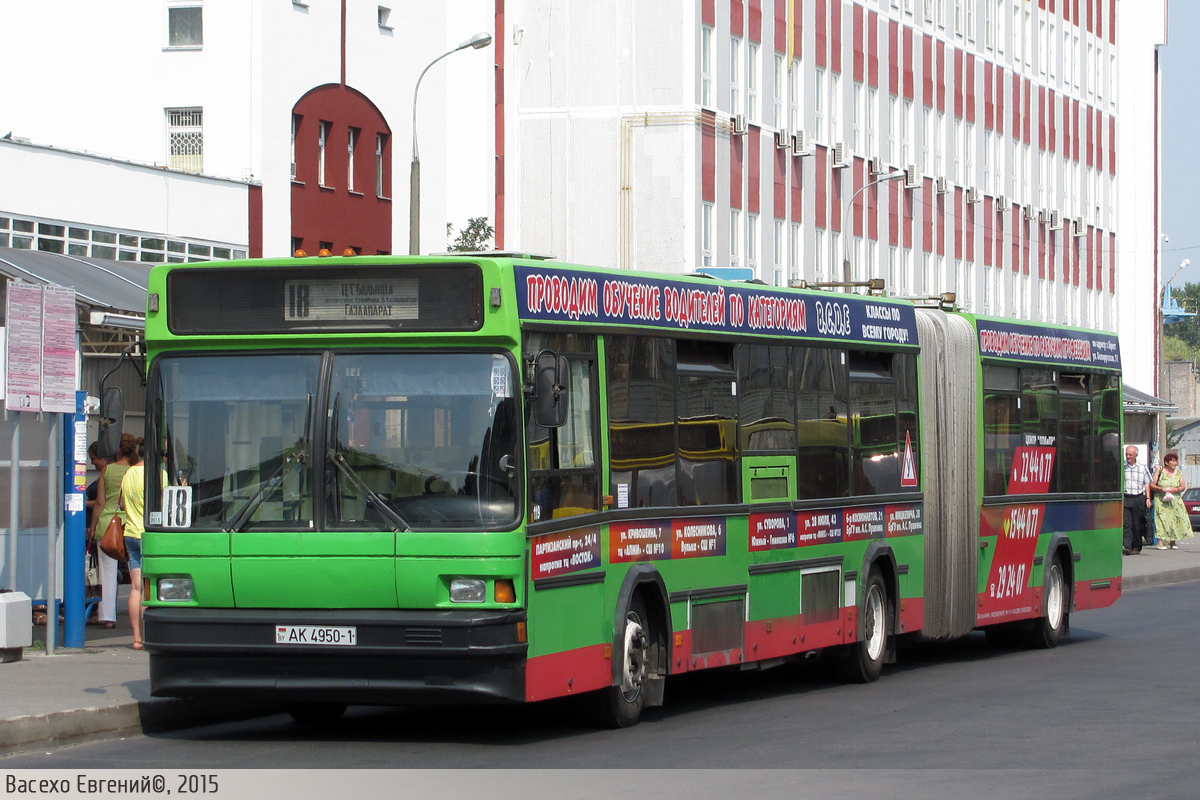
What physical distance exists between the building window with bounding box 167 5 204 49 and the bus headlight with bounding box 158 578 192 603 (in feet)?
116

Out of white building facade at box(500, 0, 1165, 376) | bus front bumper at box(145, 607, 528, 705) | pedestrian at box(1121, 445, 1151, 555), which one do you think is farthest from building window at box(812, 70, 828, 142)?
bus front bumper at box(145, 607, 528, 705)

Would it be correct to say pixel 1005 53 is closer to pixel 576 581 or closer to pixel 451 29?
pixel 451 29

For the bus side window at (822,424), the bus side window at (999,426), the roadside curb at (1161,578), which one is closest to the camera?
the bus side window at (822,424)

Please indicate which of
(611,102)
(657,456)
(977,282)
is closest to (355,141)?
(611,102)

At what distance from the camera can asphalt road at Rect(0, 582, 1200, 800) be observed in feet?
35.3

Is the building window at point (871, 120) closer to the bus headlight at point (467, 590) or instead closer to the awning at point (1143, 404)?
the awning at point (1143, 404)

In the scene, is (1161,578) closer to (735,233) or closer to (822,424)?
(822,424)

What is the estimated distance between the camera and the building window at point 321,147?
47.0m

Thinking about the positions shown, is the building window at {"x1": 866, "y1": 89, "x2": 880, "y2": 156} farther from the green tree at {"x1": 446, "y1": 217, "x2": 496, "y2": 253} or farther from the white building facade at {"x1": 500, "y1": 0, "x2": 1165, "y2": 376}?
the green tree at {"x1": 446, "y1": 217, "x2": 496, "y2": 253}

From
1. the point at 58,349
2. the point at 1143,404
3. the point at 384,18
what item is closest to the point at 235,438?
the point at 58,349

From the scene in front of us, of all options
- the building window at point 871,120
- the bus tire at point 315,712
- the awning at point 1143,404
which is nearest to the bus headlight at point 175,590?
the bus tire at point 315,712

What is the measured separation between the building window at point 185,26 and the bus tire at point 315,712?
113ft

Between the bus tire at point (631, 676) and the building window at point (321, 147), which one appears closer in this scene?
the bus tire at point (631, 676)

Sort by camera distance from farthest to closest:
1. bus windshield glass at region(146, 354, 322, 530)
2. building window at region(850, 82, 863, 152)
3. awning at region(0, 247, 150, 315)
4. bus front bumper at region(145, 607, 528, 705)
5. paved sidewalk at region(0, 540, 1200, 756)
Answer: building window at region(850, 82, 863, 152) → awning at region(0, 247, 150, 315) → bus windshield glass at region(146, 354, 322, 530) → paved sidewalk at region(0, 540, 1200, 756) → bus front bumper at region(145, 607, 528, 705)
